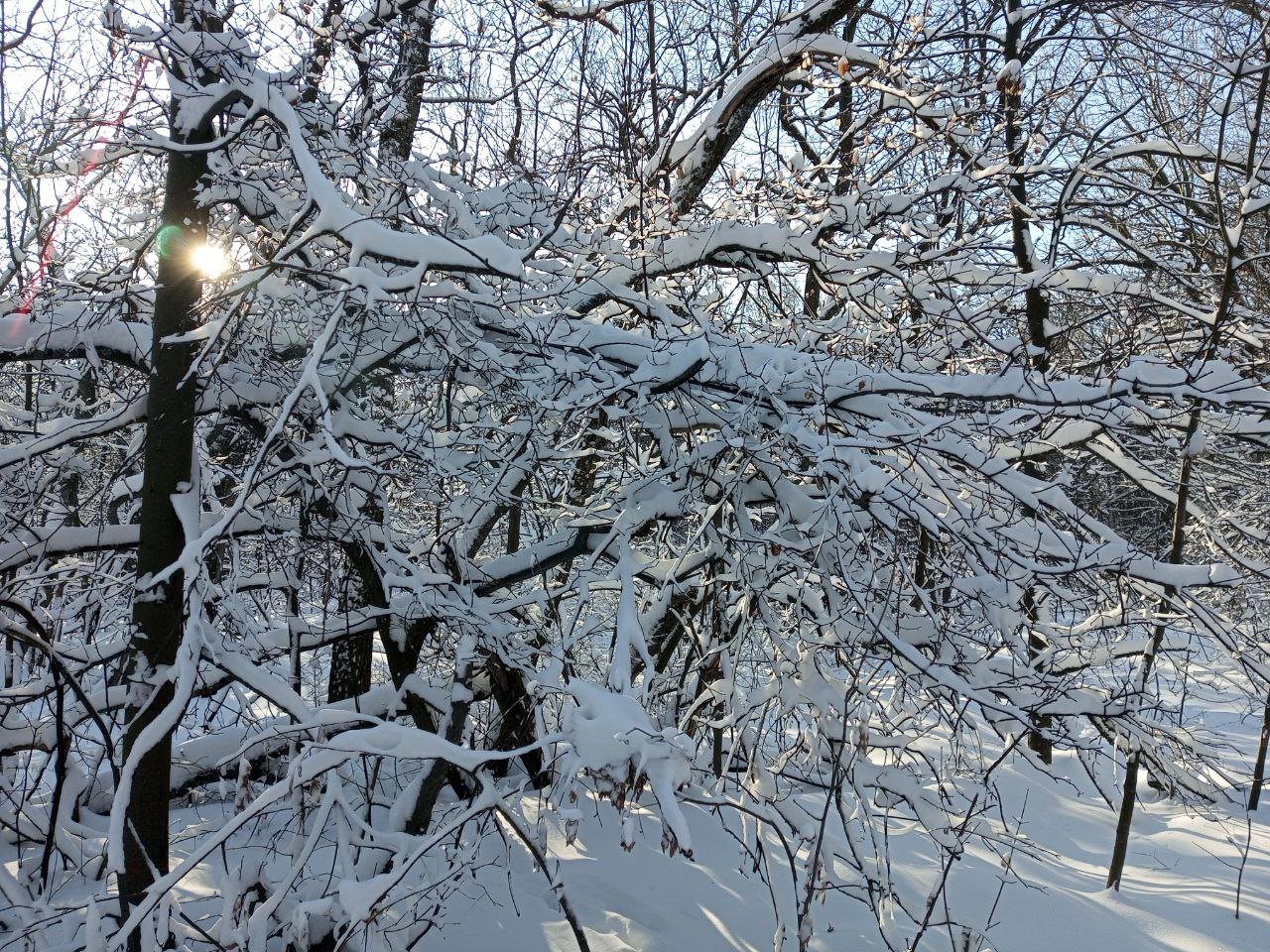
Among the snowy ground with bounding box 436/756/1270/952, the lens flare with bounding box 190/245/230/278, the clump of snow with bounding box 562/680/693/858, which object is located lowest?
the snowy ground with bounding box 436/756/1270/952

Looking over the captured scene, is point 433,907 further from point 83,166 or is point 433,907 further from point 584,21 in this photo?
point 584,21

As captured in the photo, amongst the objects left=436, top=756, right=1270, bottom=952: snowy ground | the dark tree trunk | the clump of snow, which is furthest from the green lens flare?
left=436, top=756, right=1270, bottom=952: snowy ground

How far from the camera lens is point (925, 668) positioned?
9.34 feet

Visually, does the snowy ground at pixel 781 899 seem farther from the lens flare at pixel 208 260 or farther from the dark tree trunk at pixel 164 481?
the lens flare at pixel 208 260

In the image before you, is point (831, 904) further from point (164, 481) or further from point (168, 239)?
point (168, 239)

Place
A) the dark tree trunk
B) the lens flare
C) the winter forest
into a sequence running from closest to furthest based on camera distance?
the winter forest < the dark tree trunk < the lens flare

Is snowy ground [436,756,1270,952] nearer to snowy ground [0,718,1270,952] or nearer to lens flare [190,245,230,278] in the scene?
snowy ground [0,718,1270,952]

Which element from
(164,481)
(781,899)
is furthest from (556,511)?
(781,899)

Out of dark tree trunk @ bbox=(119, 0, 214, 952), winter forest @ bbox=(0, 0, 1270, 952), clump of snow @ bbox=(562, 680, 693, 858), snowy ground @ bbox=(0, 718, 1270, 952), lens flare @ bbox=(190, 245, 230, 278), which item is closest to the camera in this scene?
clump of snow @ bbox=(562, 680, 693, 858)

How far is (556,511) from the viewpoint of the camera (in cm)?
442

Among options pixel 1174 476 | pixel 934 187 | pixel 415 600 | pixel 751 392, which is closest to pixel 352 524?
pixel 415 600

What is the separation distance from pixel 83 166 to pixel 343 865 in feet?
9.62

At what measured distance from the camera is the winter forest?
2.87 meters

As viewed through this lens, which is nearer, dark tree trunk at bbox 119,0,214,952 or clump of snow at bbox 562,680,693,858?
clump of snow at bbox 562,680,693,858
